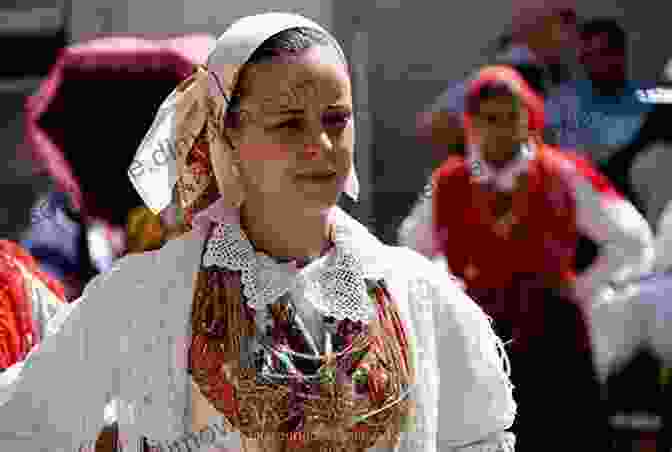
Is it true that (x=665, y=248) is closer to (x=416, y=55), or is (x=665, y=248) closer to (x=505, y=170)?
(x=505, y=170)

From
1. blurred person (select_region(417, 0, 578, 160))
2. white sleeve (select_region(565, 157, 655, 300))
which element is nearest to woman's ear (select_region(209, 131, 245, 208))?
white sleeve (select_region(565, 157, 655, 300))

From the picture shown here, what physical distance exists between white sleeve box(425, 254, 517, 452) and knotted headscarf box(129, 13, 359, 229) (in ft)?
1.02

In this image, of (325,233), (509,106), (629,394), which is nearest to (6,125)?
(509,106)

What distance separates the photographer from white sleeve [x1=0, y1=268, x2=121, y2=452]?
364 centimetres

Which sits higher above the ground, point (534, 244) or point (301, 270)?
point (301, 270)

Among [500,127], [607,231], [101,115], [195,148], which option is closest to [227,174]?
[195,148]

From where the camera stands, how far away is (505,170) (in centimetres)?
748

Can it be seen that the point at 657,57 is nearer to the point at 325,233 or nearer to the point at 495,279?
the point at 495,279

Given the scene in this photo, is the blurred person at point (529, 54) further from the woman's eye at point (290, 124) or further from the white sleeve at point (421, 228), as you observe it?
the woman's eye at point (290, 124)

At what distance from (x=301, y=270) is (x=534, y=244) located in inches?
149

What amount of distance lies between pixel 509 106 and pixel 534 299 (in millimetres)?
742

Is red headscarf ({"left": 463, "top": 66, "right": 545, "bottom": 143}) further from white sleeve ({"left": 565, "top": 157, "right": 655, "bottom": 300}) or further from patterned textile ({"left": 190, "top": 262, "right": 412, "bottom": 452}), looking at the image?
patterned textile ({"left": 190, "top": 262, "right": 412, "bottom": 452})

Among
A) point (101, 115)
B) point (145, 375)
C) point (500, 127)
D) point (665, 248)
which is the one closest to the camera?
point (145, 375)

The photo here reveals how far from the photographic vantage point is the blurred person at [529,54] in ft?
25.7
